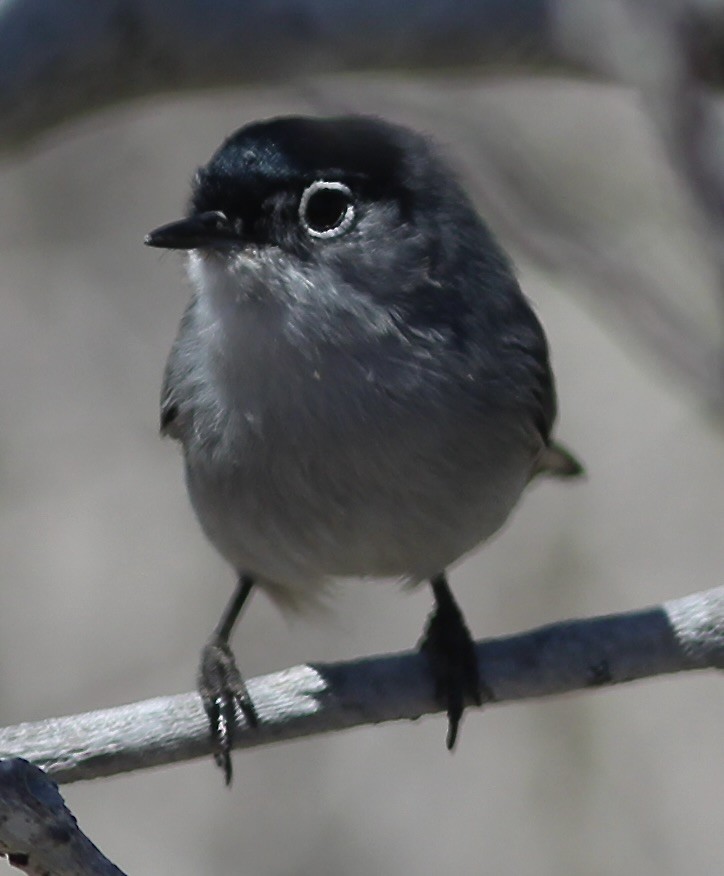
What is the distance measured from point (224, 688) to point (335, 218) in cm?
90

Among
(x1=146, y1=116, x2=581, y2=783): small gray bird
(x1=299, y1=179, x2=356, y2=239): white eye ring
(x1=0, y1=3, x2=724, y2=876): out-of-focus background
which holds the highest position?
(x1=299, y1=179, x2=356, y2=239): white eye ring

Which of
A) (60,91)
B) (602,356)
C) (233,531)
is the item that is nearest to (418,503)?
(233,531)

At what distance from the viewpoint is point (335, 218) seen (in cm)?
253

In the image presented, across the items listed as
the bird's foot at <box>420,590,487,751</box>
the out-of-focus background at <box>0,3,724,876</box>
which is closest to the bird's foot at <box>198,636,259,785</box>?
the bird's foot at <box>420,590,487,751</box>

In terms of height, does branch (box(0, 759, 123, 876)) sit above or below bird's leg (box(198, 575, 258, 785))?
above

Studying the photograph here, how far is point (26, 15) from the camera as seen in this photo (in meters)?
3.04

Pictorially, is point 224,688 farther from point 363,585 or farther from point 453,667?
point 363,585

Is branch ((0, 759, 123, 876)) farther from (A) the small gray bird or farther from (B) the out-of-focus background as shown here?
(B) the out-of-focus background

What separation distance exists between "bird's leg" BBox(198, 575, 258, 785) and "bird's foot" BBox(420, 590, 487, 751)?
0.36 meters

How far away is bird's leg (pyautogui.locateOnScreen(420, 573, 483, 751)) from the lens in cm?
266

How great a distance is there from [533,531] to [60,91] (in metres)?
2.69

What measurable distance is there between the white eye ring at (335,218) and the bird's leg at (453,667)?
0.81m

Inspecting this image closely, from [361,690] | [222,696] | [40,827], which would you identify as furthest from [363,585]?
[40,827]

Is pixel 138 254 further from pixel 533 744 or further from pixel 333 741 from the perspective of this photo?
pixel 533 744
